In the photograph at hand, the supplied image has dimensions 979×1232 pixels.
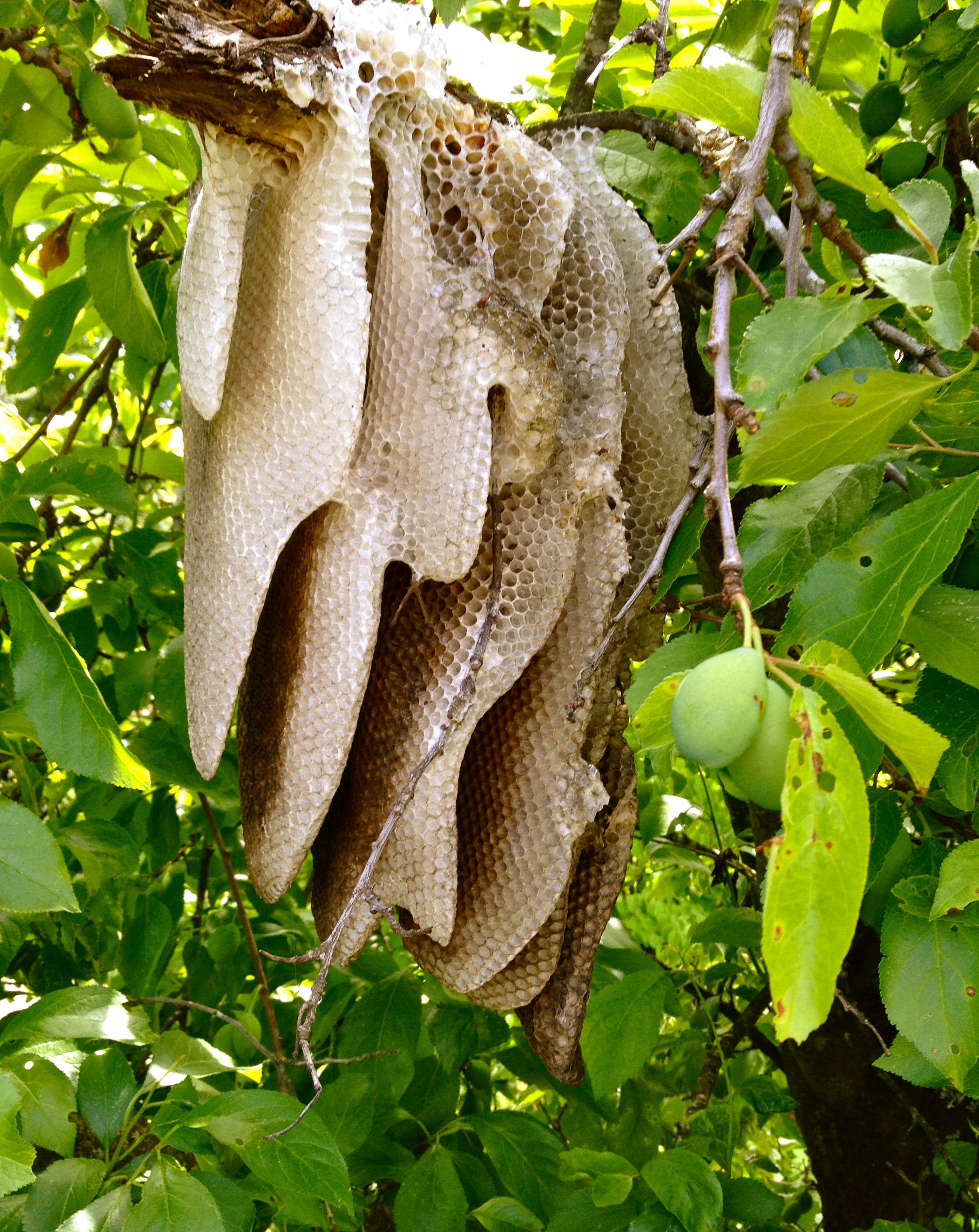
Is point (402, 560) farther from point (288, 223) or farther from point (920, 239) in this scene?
point (920, 239)

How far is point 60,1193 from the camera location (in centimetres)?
83

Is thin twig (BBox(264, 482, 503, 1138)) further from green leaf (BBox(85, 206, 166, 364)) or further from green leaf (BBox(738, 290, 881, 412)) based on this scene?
green leaf (BBox(85, 206, 166, 364))

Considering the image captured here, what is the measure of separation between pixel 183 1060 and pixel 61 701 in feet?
1.11

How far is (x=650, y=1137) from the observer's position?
52.8 inches

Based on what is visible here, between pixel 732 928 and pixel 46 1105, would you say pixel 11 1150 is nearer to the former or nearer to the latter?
pixel 46 1105

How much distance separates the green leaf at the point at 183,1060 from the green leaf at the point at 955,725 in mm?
645

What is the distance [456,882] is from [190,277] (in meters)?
0.43

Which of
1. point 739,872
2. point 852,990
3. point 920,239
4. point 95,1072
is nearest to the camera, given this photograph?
point 920,239

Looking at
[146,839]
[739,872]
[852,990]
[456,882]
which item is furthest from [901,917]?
[146,839]

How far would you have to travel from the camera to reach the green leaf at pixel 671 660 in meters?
0.68

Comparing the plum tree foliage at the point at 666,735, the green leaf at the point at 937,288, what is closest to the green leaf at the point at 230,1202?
the plum tree foliage at the point at 666,735

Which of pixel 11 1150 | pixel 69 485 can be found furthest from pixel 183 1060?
pixel 69 485

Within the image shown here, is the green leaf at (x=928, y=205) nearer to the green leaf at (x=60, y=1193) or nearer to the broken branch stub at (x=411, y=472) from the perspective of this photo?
the broken branch stub at (x=411, y=472)

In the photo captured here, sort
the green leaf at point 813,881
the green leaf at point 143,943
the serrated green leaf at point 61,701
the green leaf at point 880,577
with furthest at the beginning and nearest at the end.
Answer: the green leaf at point 143,943, the serrated green leaf at point 61,701, the green leaf at point 880,577, the green leaf at point 813,881
